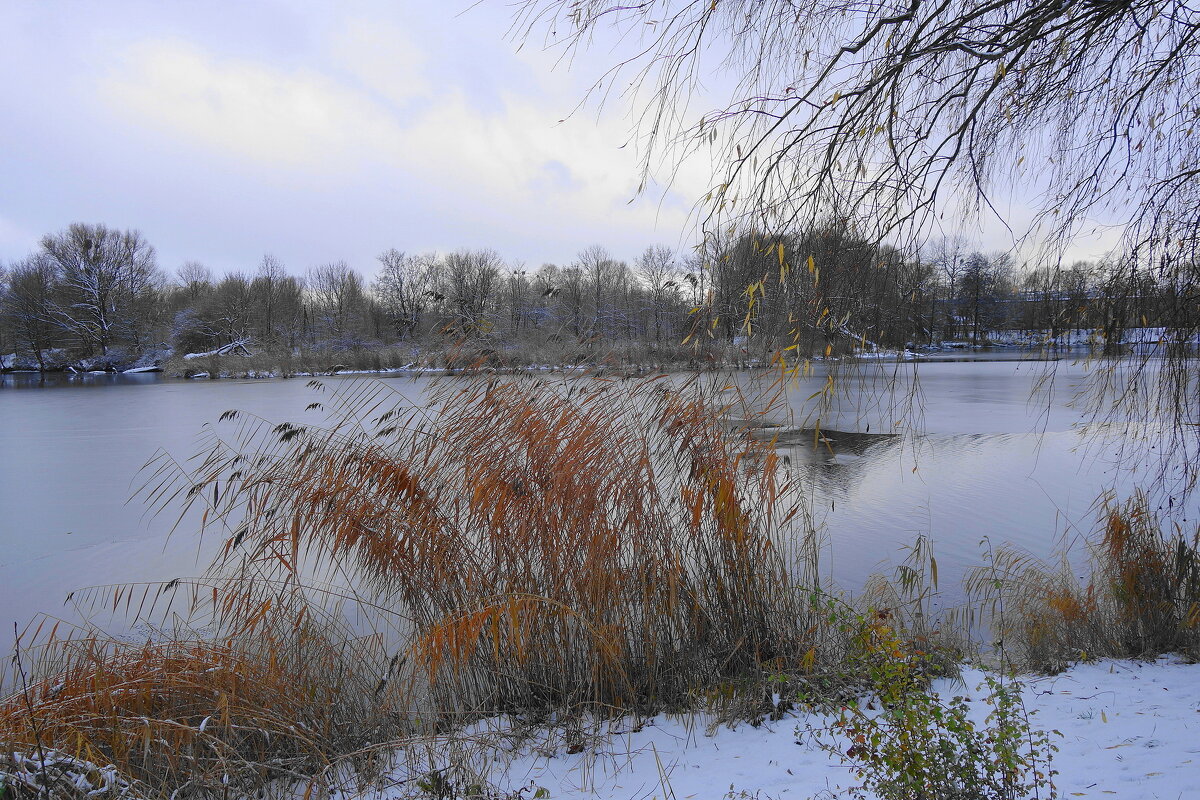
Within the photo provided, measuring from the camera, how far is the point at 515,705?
353cm

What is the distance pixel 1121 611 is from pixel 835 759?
110 inches

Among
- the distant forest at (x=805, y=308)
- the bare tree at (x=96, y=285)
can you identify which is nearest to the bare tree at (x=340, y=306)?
the bare tree at (x=96, y=285)

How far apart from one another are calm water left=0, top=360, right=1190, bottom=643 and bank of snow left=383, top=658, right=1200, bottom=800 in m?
1.51

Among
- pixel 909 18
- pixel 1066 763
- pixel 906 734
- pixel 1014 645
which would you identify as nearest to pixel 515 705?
pixel 906 734

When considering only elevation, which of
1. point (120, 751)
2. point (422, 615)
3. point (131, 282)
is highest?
point (131, 282)

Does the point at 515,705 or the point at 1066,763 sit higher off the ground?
the point at 1066,763

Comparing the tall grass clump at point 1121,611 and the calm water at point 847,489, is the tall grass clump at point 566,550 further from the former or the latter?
the tall grass clump at point 1121,611

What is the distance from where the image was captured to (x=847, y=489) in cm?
891

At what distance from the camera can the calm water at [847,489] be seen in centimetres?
627

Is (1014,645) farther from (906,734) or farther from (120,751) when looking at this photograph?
(120,751)

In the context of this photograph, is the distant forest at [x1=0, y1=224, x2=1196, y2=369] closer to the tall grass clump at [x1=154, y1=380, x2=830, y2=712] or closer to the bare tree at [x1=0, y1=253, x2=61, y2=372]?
the tall grass clump at [x1=154, y1=380, x2=830, y2=712]

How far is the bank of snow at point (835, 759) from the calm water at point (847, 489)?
1.51 metres

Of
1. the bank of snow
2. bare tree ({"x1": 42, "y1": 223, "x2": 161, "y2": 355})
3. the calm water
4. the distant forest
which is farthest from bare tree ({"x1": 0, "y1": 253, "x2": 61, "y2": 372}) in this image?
the bank of snow

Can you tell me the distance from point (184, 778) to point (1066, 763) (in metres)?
3.73
